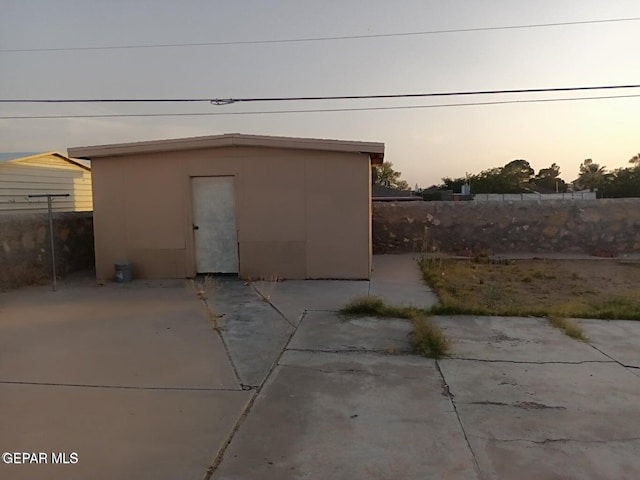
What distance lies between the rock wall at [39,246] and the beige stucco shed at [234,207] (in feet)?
3.55

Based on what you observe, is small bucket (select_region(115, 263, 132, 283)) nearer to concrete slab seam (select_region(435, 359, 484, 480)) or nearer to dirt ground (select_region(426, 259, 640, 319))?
dirt ground (select_region(426, 259, 640, 319))

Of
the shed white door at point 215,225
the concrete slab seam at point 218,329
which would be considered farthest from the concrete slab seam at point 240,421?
the shed white door at point 215,225

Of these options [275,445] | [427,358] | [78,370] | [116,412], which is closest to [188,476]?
[275,445]

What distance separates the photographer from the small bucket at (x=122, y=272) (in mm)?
9789

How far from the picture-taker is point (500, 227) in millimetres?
15055

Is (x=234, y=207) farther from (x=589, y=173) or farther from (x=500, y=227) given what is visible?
(x=589, y=173)

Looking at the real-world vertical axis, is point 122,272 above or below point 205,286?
above

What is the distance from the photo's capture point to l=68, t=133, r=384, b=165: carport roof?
9445mm

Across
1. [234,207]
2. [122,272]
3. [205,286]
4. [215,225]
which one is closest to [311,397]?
[205,286]

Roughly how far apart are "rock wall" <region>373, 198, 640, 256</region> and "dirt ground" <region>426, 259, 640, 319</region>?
1.57 meters

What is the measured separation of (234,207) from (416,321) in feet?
16.3

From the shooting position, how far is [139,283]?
9.68 meters

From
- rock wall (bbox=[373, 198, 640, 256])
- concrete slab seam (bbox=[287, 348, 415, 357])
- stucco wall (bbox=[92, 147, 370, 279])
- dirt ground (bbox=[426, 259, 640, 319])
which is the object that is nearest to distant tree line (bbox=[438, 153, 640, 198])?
rock wall (bbox=[373, 198, 640, 256])

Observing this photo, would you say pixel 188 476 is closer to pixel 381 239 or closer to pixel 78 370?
pixel 78 370
